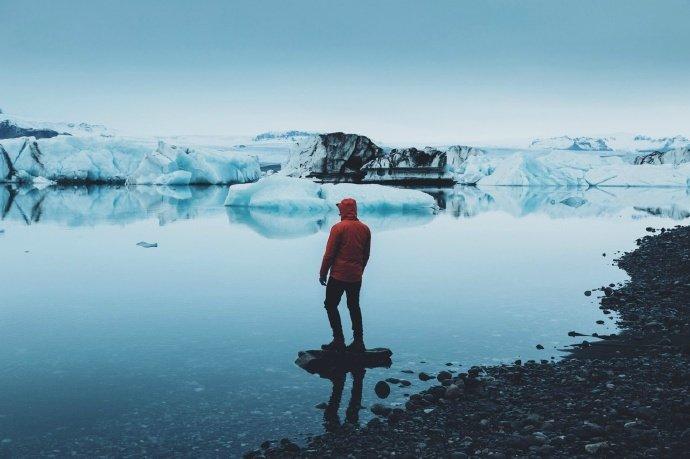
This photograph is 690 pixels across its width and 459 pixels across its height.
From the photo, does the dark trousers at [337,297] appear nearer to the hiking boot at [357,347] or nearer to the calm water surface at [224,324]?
the hiking boot at [357,347]

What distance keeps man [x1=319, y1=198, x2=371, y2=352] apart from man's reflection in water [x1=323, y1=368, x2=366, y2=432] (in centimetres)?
39

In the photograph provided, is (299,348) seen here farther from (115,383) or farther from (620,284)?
(620,284)

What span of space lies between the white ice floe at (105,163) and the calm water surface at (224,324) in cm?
3505

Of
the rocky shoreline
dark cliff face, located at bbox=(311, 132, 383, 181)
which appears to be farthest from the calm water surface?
dark cliff face, located at bbox=(311, 132, 383, 181)

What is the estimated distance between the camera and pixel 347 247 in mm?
5961

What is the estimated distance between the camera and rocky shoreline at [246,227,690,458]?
159 inches

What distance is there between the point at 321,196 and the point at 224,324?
756 inches

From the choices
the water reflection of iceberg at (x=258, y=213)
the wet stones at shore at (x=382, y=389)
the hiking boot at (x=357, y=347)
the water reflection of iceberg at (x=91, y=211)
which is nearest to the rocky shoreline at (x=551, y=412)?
the wet stones at shore at (x=382, y=389)

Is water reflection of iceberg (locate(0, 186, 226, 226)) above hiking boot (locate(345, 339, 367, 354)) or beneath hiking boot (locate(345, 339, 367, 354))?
beneath

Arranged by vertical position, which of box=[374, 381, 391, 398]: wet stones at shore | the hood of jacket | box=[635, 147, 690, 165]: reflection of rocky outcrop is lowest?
box=[374, 381, 391, 398]: wet stones at shore

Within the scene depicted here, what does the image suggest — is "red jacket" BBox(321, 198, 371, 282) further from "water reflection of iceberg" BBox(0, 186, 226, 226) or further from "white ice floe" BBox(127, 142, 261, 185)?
"white ice floe" BBox(127, 142, 261, 185)

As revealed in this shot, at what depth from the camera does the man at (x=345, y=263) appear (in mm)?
5926

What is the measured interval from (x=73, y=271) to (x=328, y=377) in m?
7.69

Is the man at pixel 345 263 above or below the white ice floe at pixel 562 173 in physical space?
below
